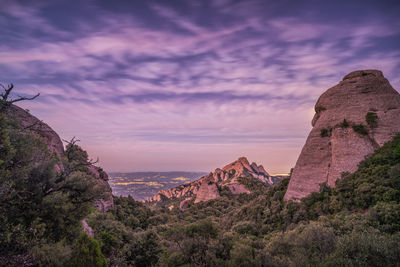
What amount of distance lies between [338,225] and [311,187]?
29.6 feet

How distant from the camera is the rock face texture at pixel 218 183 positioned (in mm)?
54688

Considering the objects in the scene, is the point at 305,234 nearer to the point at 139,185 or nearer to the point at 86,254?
the point at 86,254

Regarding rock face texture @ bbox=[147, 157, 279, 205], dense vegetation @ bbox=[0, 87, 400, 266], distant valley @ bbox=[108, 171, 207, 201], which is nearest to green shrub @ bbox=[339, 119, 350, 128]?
dense vegetation @ bbox=[0, 87, 400, 266]

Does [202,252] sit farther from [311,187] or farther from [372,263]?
[311,187]

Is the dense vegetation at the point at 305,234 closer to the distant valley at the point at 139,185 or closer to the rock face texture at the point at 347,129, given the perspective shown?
the rock face texture at the point at 347,129

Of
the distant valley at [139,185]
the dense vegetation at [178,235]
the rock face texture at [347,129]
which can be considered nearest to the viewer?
the dense vegetation at [178,235]

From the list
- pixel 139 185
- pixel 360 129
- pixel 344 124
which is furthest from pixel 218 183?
pixel 139 185

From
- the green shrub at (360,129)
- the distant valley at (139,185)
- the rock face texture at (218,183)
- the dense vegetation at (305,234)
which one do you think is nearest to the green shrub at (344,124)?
the green shrub at (360,129)

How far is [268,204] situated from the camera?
2255 cm

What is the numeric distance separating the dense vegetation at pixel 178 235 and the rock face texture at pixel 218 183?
1473 inches

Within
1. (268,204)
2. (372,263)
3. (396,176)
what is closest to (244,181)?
(268,204)

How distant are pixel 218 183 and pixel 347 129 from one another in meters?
53.5

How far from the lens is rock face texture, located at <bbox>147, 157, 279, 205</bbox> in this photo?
2153 inches

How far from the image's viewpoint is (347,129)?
758 inches
